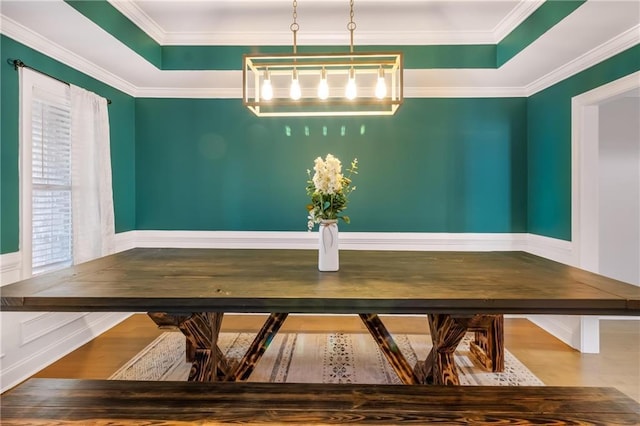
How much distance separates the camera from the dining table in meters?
1.46

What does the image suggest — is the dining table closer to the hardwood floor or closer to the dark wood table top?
the dark wood table top

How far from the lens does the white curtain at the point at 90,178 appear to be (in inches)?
114

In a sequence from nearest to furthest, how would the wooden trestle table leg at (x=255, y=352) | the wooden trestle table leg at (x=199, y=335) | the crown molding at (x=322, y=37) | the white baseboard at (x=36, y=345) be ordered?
the wooden trestle table leg at (x=199, y=335), the wooden trestle table leg at (x=255, y=352), the white baseboard at (x=36, y=345), the crown molding at (x=322, y=37)

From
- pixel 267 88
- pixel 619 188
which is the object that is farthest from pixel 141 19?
pixel 619 188

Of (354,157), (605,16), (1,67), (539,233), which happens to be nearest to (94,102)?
(1,67)

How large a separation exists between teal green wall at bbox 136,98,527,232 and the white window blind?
1001 millimetres

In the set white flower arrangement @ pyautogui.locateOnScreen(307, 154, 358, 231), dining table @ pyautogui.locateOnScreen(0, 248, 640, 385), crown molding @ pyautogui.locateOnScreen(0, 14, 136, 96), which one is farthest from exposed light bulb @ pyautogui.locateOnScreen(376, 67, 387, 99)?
crown molding @ pyautogui.locateOnScreen(0, 14, 136, 96)

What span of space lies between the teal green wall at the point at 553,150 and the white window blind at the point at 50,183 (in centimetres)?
416

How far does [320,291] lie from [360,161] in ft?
8.01

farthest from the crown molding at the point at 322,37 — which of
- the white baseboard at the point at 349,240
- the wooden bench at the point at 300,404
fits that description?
the wooden bench at the point at 300,404

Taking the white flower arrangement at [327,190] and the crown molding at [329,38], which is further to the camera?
the crown molding at [329,38]

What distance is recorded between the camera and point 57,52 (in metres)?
2.72

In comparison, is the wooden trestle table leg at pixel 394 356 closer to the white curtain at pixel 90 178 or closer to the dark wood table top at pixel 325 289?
the dark wood table top at pixel 325 289

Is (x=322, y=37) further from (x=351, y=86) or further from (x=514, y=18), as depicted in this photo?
(x=514, y=18)
